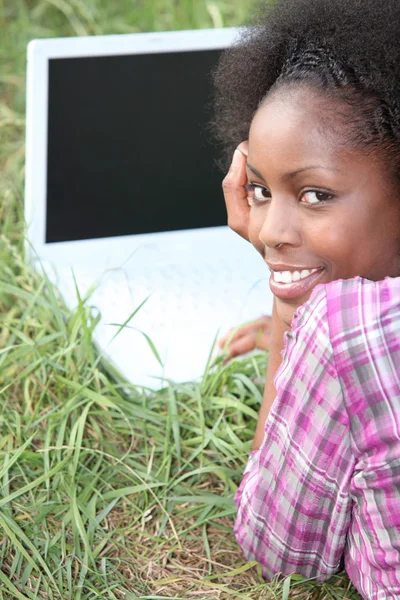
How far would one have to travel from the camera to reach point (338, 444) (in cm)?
110

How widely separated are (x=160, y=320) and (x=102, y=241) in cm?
24

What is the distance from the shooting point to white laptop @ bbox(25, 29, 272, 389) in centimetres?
194

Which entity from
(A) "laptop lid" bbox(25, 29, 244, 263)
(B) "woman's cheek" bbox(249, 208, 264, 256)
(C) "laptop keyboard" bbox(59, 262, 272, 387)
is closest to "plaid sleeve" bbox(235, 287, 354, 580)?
(B) "woman's cheek" bbox(249, 208, 264, 256)

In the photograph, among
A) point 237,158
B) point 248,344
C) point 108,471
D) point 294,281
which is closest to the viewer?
point 294,281

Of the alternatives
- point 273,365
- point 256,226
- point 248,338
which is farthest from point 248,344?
point 256,226

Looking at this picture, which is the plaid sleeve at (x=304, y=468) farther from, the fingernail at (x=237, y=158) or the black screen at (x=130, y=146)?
the black screen at (x=130, y=146)

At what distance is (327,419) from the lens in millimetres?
1087

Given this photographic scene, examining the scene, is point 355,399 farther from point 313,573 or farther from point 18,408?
point 18,408

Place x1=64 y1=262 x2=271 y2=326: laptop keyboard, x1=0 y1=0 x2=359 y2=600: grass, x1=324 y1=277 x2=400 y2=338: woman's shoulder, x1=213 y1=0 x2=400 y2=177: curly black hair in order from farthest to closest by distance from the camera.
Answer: x1=64 y1=262 x2=271 y2=326: laptop keyboard < x1=0 y1=0 x2=359 y2=600: grass < x1=213 y1=0 x2=400 y2=177: curly black hair < x1=324 y1=277 x2=400 y2=338: woman's shoulder

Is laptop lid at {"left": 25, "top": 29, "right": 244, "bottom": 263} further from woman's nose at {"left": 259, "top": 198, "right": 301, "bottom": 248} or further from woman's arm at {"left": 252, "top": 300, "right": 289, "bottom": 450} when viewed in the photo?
woman's nose at {"left": 259, "top": 198, "right": 301, "bottom": 248}

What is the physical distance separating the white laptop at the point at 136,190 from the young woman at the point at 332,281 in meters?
0.66

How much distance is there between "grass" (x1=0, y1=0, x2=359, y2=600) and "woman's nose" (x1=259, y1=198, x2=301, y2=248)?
0.53 metres

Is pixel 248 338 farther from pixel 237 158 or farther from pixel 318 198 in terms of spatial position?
pixel 318 198

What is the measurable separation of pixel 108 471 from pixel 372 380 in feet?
2.60
